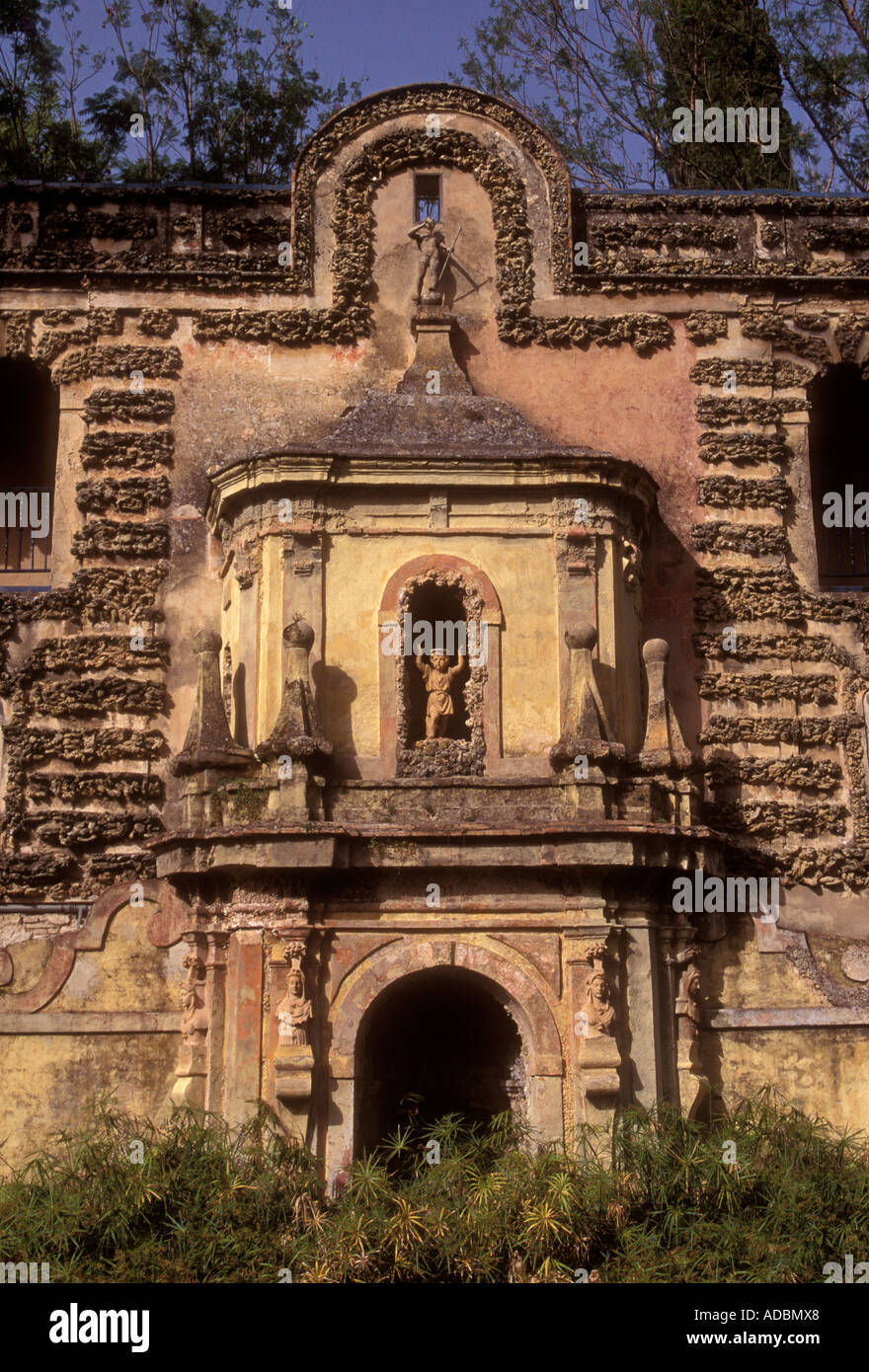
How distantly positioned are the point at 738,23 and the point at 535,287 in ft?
33.3

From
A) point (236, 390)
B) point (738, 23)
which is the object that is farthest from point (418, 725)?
point (738, 23)

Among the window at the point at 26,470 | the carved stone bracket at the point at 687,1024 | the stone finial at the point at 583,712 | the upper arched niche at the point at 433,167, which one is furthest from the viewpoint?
the window at the point at 26,470

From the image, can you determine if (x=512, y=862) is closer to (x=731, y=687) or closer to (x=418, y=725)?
(x=418, y=725)

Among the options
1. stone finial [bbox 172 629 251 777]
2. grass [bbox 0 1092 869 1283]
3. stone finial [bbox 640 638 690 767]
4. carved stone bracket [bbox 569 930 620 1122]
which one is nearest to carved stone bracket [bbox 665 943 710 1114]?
carved stone bracket [bbox 569 930 620 1122]

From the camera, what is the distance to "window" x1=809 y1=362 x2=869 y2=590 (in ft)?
65.6

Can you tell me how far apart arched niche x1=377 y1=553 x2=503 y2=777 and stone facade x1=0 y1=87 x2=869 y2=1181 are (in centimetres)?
4

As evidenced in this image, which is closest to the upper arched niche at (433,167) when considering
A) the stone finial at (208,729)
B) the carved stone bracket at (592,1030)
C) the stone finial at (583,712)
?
the stone finial at (208,729)

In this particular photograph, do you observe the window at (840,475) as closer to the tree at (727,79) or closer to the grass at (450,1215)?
the tree at (727,79)

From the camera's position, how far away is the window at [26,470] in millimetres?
19391

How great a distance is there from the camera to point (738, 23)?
26250mm

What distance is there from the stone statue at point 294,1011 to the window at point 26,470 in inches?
260

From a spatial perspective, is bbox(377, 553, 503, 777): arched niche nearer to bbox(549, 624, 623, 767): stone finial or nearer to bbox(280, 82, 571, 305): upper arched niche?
bbox(549, 624, 623, 767): stone finial

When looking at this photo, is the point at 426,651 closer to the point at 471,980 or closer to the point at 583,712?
the point at 583,712

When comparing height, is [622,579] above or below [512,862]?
above
